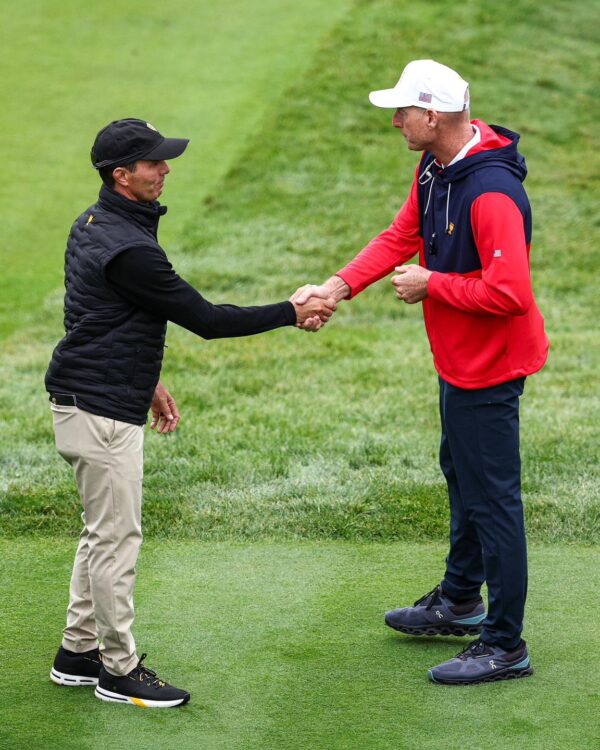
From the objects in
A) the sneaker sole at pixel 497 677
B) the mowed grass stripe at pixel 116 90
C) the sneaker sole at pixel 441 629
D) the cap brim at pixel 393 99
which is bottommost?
the sneaker sole at pixel 497 677

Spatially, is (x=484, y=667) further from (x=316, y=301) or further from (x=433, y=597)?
(x=316, y=301)

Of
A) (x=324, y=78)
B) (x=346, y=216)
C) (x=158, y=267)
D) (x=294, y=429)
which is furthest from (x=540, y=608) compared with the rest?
(x=324, y=78)

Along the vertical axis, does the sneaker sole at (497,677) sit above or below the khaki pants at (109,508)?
below

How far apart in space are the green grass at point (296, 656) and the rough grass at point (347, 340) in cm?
47

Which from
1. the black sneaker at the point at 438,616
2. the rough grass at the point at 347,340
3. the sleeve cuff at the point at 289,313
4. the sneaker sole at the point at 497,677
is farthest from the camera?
the rough grass at the point at 347,340

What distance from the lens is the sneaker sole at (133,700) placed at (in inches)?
172

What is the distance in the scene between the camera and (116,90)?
14547mm

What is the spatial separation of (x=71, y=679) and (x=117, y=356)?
49.5 inches

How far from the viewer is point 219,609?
5176mm

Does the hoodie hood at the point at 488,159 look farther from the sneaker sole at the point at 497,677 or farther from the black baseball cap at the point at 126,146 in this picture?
the sneaker sole at the point at 497,677

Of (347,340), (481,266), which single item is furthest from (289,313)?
(347,340)

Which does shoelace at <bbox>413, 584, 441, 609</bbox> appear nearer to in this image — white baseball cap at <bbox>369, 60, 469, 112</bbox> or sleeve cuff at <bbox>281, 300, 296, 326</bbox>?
sleeve cuff at <bbox>281, 300, 296, 326</bbox>

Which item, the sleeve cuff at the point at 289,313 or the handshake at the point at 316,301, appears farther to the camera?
the handshake at the point at 316,301

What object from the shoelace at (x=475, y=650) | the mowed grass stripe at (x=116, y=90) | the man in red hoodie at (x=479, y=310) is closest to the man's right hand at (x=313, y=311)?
the man in red hoodie at (x=479, y=310)
